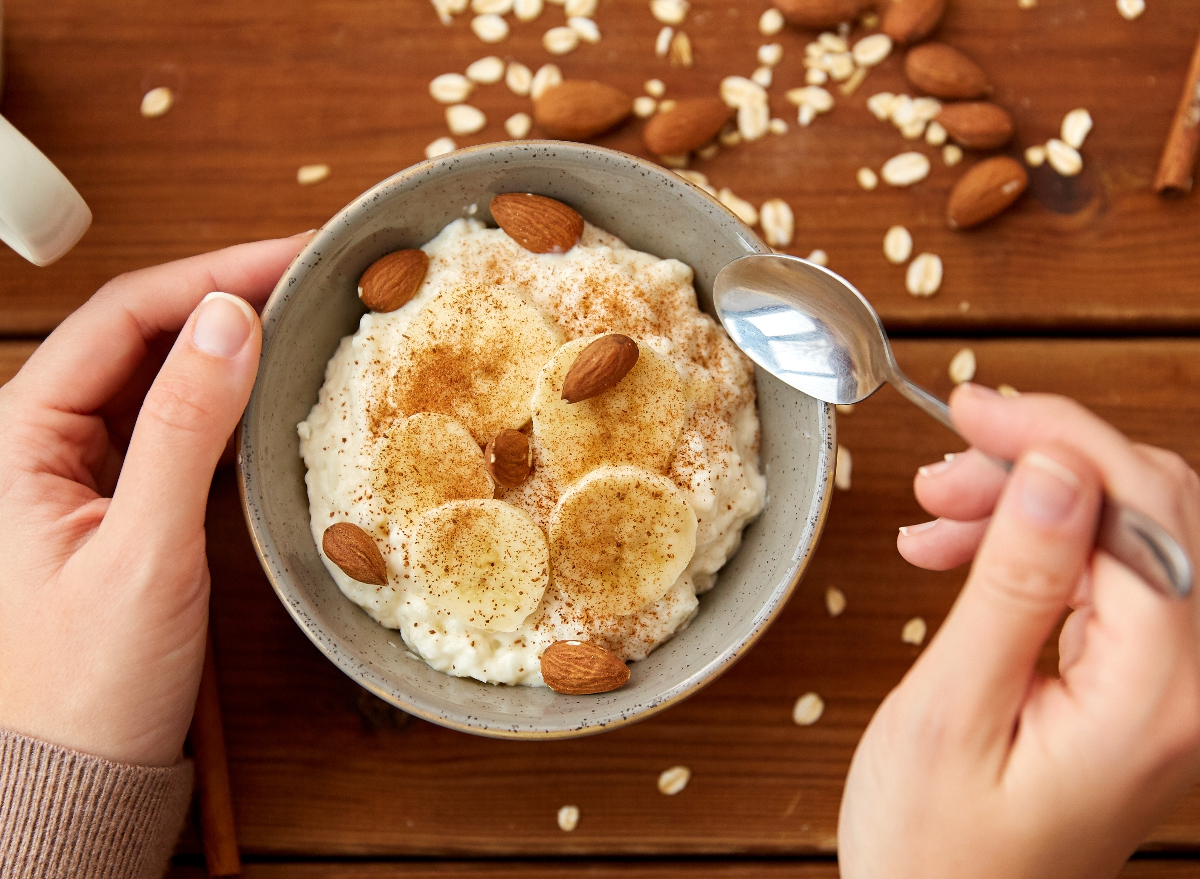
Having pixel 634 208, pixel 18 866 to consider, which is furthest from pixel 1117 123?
pixel 18 866

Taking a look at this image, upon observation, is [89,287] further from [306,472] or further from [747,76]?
[747,76]

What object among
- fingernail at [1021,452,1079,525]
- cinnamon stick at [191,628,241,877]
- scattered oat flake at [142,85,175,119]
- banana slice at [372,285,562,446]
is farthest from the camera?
scattered oat flake at [142,85,175,119]

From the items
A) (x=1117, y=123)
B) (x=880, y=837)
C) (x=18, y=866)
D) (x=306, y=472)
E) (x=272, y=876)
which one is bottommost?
(x=272, y=876)

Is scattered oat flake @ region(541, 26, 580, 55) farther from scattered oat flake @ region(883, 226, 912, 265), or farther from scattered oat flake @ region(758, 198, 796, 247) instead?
scattered oat flake @ region(883, 226, 912, 265)

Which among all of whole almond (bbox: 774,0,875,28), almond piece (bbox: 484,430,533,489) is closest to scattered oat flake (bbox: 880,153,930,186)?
whole almond (bbox: 774,0,875,28)

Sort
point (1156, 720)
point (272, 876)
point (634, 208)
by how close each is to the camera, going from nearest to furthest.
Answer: point (1156, 720), point (634, 208), point (272, 876)

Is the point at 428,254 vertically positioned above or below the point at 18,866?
above
